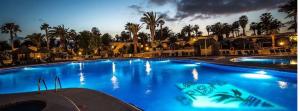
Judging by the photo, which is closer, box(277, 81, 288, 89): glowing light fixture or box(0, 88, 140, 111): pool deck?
box(0, 88, 140, 111): pool deck

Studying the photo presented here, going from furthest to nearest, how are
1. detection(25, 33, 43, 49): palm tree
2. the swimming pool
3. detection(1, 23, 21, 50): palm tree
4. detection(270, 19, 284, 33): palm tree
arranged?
detection(25, 33, 43, 49): palm tree → detection(270, 19, 284, 33): palm tree → detection(1, 23, 21, 50): palm tree → the swimming pool

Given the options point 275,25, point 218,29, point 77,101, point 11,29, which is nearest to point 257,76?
point 77,101

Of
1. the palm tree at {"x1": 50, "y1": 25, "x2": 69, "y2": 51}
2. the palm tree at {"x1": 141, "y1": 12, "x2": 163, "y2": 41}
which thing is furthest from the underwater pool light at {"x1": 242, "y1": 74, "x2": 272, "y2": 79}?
the palm tree at {"x1": 50, "y1": 25, "x2": 69, "y2": 51}

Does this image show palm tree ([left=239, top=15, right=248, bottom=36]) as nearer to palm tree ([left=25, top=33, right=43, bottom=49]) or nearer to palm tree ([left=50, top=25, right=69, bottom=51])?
palm tree ([left=50, top=25, right=69, bottom=51])

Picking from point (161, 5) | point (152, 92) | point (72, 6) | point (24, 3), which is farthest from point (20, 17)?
point (152, 92)

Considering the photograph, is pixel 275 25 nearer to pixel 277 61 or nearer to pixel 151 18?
pixel 151 18

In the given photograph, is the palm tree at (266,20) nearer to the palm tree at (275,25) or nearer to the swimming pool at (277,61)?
the palm tree at (275,25)

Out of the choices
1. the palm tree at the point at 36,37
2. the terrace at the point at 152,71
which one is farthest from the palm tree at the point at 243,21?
the palm tree at the point at 36,37

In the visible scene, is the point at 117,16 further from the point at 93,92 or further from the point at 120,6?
the point at 93,92

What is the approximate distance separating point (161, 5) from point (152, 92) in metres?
31.8

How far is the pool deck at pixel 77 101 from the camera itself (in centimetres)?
496

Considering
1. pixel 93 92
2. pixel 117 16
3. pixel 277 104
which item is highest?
pixel 117 16

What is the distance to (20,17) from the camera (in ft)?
135

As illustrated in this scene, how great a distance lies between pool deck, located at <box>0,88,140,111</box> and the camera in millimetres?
4961
